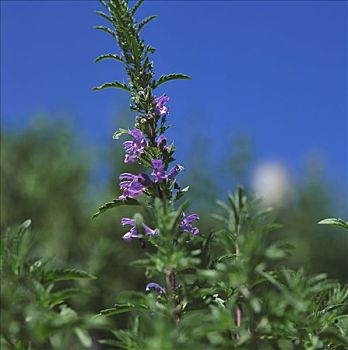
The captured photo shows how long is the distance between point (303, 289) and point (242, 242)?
102 millimetres

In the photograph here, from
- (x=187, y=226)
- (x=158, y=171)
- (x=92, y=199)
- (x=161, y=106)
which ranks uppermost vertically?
(x=92, y=199)

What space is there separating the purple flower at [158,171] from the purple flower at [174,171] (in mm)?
61

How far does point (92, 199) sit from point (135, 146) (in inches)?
439

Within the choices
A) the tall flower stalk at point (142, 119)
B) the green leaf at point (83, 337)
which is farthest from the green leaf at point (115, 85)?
Result: the green leaf at point (83, 337)

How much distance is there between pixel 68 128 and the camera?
1402 cm

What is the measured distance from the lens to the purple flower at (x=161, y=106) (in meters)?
1.48

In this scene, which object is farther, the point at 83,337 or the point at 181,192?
the point at 181,192

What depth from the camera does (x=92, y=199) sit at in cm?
1252

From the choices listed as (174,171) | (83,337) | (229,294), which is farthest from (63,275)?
(174,171)

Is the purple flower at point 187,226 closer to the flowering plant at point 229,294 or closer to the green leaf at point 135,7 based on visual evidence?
the flowering plant at point 229,294

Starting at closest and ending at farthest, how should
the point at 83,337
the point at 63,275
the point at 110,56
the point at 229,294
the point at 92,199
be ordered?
the point at 83,337, the point at 63,275, the point at 229,294, the point at 110,56, the point at 92,199

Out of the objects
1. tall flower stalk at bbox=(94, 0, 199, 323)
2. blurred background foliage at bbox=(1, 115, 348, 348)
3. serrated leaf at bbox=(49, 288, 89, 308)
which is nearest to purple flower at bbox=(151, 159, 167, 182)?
tall flower stalk at bbox=(94, 0, 199, 323)

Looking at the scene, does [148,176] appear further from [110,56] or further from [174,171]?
[110,56]

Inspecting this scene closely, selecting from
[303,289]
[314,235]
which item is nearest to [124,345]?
[303,289]
